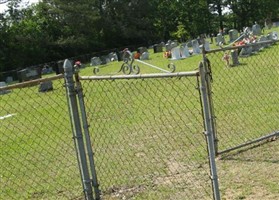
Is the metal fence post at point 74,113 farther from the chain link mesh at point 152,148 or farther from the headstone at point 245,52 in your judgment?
the headstone at point 245,52

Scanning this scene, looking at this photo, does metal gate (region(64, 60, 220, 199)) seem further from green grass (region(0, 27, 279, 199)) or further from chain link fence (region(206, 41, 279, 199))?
chain link fence (region(206, 41, 279, 199))

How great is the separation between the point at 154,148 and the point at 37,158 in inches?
91.7

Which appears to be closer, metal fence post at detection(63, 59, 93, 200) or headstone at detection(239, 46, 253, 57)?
metal fence post at detection(63, 59, 93, 200)

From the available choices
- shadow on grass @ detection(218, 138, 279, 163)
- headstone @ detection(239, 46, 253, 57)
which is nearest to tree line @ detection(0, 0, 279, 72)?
headstone @ detection(239, 46, 253, 57)

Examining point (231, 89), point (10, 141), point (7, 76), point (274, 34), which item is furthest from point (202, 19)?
point (10, 141)

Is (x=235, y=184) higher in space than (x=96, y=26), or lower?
lower

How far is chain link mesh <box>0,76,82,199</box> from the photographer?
607cm

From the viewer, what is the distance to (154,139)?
8.05m

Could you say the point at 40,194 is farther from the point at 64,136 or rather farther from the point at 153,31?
the point at 153,31

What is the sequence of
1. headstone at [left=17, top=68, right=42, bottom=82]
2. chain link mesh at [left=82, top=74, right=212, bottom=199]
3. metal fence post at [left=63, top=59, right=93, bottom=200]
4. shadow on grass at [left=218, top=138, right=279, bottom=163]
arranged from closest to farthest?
metal fence post at [left=63, top=59, right=93, bottom=200] → chain link mesh at [left=82, top=74, right=212, bottom=199] → shadow on grass at [left=218, top=138, right=279, bottom=163] → headstone at [left=17, top=68, right=42, bottom=82]

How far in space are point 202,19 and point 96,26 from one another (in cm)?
1392

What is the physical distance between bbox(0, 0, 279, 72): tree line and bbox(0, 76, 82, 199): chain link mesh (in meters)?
33.0

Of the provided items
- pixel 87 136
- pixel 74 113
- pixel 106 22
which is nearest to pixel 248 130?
pixel 87 136

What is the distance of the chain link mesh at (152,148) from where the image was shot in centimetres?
546
